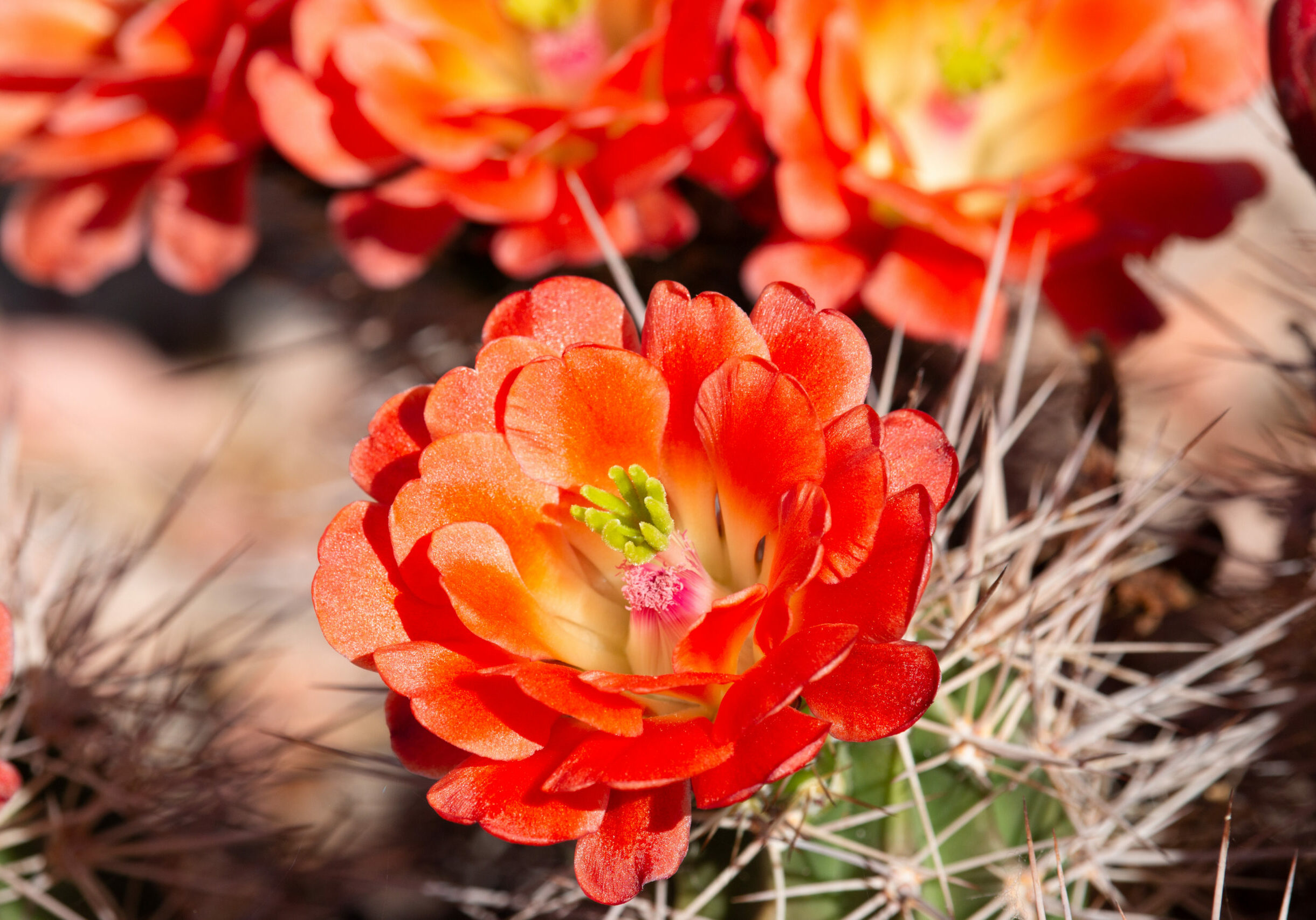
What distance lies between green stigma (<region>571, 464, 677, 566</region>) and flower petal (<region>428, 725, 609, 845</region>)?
0.09 m

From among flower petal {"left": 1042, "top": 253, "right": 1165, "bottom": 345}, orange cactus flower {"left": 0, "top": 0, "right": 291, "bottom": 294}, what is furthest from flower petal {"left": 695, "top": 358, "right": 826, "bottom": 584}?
orange cactus flower {"left": 0, "top": 0, "right": 291, "bottom": 294}

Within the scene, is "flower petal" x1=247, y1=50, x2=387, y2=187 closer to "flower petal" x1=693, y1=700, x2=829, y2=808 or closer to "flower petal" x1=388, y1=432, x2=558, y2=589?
"flower petal" x1=388, y1=432, x2=558, y2=589

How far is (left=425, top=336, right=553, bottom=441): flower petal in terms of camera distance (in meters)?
0.48

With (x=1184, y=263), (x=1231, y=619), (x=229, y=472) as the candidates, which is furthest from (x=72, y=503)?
(x=1184, y=263)

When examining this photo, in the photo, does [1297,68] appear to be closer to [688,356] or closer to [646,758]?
[688,356]

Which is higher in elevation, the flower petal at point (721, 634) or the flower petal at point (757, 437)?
the flower petal at point (757, 437)

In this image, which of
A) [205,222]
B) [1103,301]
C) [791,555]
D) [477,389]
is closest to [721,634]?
[791,555]

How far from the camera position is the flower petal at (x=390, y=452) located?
0.50 meters

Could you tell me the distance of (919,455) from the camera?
448mm

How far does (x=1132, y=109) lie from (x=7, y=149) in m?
0.77

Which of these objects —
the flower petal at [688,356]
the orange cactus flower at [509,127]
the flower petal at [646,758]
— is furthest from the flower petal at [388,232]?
the flower petal at [646,758]

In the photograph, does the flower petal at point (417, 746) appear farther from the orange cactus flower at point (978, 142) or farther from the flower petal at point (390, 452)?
the orange cactus flower at point (978, 142)

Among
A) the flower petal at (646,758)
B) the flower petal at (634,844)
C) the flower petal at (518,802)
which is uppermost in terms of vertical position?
the flower petal at (646,758)

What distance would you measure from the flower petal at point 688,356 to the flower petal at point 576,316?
18mm
